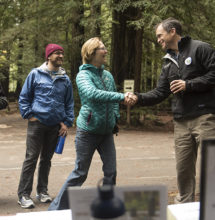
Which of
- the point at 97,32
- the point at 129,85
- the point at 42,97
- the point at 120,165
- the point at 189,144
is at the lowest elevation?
the point at 120,165

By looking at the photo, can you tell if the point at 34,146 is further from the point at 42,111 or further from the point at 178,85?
the point at 178,85

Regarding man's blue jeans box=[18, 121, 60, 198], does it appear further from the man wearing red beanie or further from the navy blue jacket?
the navy blue jacket

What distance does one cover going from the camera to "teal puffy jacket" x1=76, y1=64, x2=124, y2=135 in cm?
406

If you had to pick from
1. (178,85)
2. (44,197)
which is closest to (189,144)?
(178,85)

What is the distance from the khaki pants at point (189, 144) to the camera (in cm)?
400

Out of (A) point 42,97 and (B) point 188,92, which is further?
(A) point 42,97

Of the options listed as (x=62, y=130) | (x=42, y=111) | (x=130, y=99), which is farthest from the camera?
(x=62, y=130)

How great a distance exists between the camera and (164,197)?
4.28 feet

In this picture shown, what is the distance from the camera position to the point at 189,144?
13.7 feet

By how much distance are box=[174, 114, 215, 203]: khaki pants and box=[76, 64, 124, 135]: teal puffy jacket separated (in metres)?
0.81

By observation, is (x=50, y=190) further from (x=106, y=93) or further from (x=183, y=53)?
(x=183, y=53)

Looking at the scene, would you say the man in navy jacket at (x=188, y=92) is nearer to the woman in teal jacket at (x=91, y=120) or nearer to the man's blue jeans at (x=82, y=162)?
the woman in teal jacket at (x=91, y=120)

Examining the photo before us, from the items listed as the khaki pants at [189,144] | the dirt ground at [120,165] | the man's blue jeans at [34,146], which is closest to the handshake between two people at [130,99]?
the khaki pants at [189,144]

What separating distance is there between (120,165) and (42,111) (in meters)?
3.70
